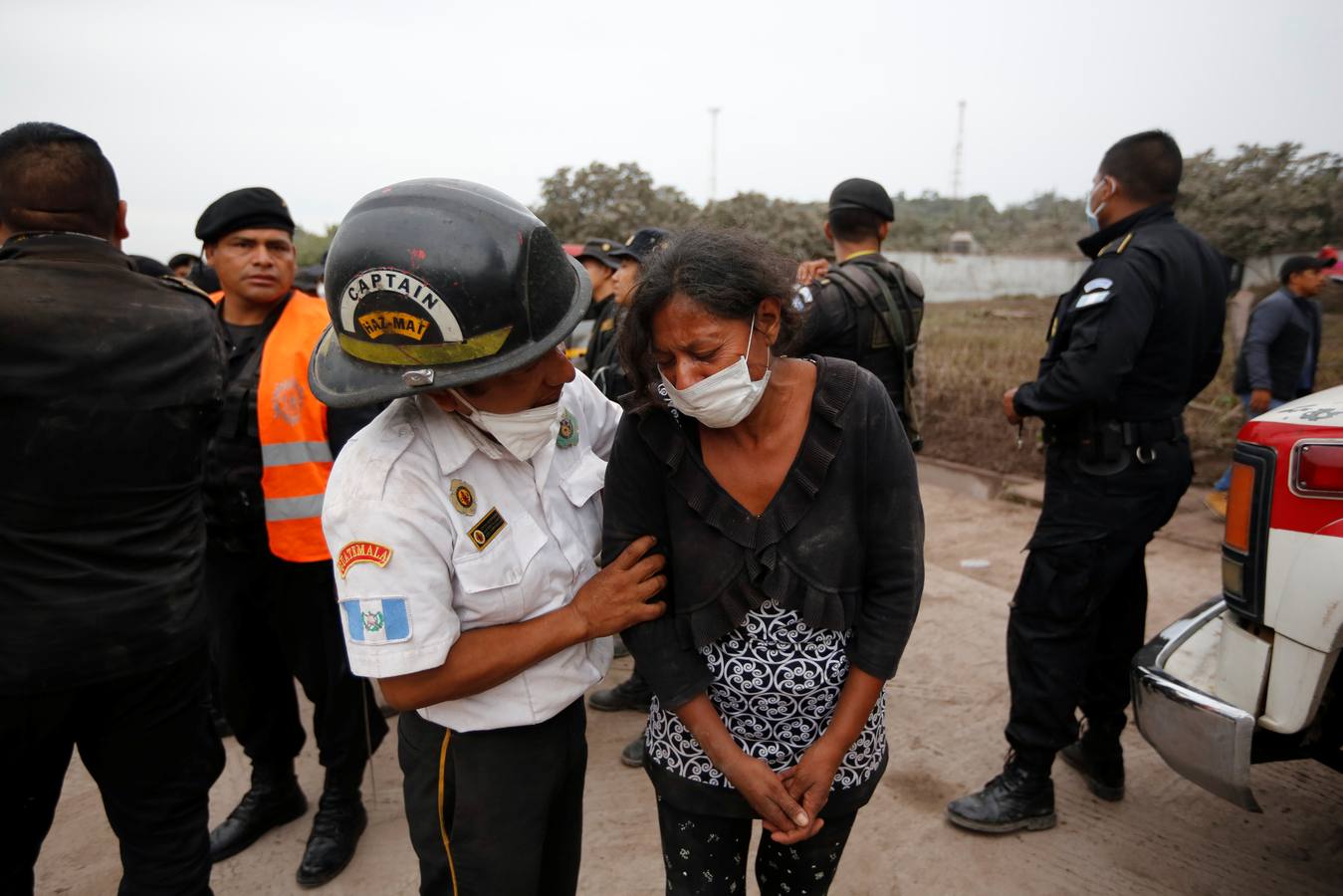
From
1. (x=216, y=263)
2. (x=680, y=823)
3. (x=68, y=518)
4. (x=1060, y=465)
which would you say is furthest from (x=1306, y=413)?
(x=216, y=263)

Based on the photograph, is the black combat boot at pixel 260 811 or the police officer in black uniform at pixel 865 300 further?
the police officer in black uniform at pixel 865 300

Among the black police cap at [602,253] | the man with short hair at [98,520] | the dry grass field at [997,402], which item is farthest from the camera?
the dry grass field at [997,402]

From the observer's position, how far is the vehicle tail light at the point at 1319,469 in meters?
1.89

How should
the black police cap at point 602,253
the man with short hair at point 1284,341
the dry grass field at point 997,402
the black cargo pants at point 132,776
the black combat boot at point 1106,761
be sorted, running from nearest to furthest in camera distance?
the black cargo pants at point 132,776 → the black combat boot at point 1106,761 → the black police cap at point 602,253 → the man with short hair at point 1284,341 → the dry grass field at point 997,402

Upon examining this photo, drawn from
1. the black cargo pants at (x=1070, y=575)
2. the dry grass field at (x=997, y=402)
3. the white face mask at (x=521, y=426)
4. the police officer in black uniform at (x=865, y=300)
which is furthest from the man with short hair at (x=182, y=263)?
the black cargo pants at (x=1070, y=575)

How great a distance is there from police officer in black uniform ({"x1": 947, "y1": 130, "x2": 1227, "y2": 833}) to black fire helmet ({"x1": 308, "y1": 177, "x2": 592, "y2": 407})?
6.93 feet

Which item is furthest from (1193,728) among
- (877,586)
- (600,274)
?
(600,274)

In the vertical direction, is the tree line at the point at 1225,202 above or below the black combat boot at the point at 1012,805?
above

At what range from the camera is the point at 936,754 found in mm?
3311

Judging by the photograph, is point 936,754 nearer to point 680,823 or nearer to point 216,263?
point 680,823

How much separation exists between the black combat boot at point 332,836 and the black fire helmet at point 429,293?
2.07m

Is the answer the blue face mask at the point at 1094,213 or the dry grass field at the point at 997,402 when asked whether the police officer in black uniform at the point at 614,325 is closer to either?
the dry grass field at the point at 997,402

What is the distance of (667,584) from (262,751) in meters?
2.20

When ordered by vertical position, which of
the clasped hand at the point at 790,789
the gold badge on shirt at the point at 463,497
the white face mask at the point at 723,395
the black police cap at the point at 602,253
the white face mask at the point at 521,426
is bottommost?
the clasped hand at the point at 790,789
